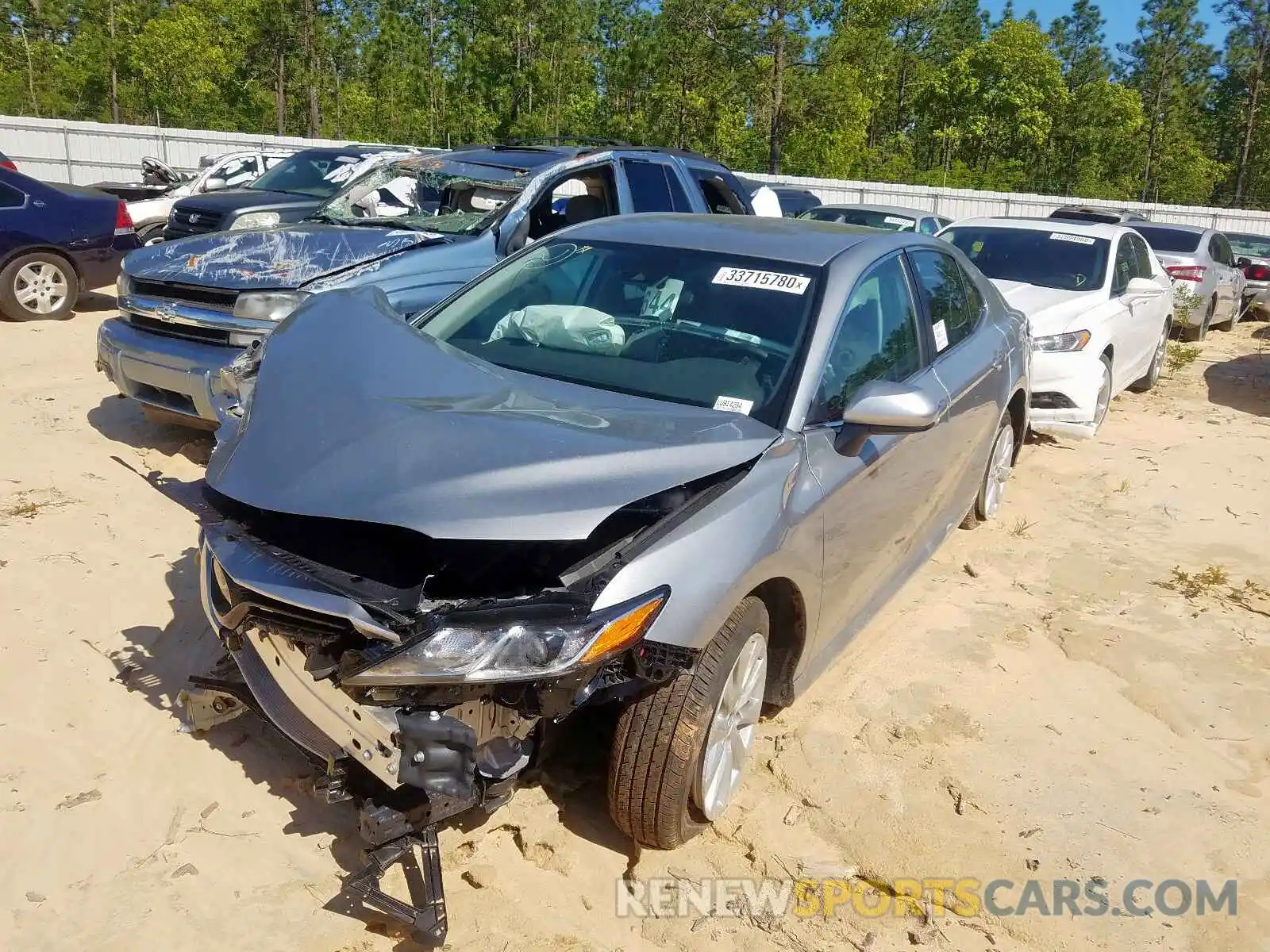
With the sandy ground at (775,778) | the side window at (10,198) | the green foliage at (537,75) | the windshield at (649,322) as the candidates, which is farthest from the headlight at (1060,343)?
the green foliage at (537,75)

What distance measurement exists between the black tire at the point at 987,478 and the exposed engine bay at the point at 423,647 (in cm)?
297

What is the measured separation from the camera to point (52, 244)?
9.76m

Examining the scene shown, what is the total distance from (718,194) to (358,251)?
3.34 m

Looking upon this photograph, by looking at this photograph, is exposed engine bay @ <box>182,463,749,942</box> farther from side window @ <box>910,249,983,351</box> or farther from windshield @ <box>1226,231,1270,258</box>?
windshield @ <box>1226,231,1270,258</box>

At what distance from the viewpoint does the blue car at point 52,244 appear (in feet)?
31.3

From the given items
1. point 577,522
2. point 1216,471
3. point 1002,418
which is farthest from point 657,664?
point 1216,471

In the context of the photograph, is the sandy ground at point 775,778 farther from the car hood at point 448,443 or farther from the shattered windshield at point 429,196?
the shattered windshield at point 429,196

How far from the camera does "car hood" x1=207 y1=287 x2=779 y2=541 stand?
2.55m

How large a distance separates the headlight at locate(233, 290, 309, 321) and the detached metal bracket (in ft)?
12.4

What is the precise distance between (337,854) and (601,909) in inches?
30.9

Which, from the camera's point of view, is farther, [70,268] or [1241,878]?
[70,268]

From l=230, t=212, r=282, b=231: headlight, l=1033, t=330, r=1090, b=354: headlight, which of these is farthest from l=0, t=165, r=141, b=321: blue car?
l=1033, t=330, r=1090, b=354: headlight

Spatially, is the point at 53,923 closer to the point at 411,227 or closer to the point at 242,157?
the point at 411,227

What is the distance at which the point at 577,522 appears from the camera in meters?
2.52
